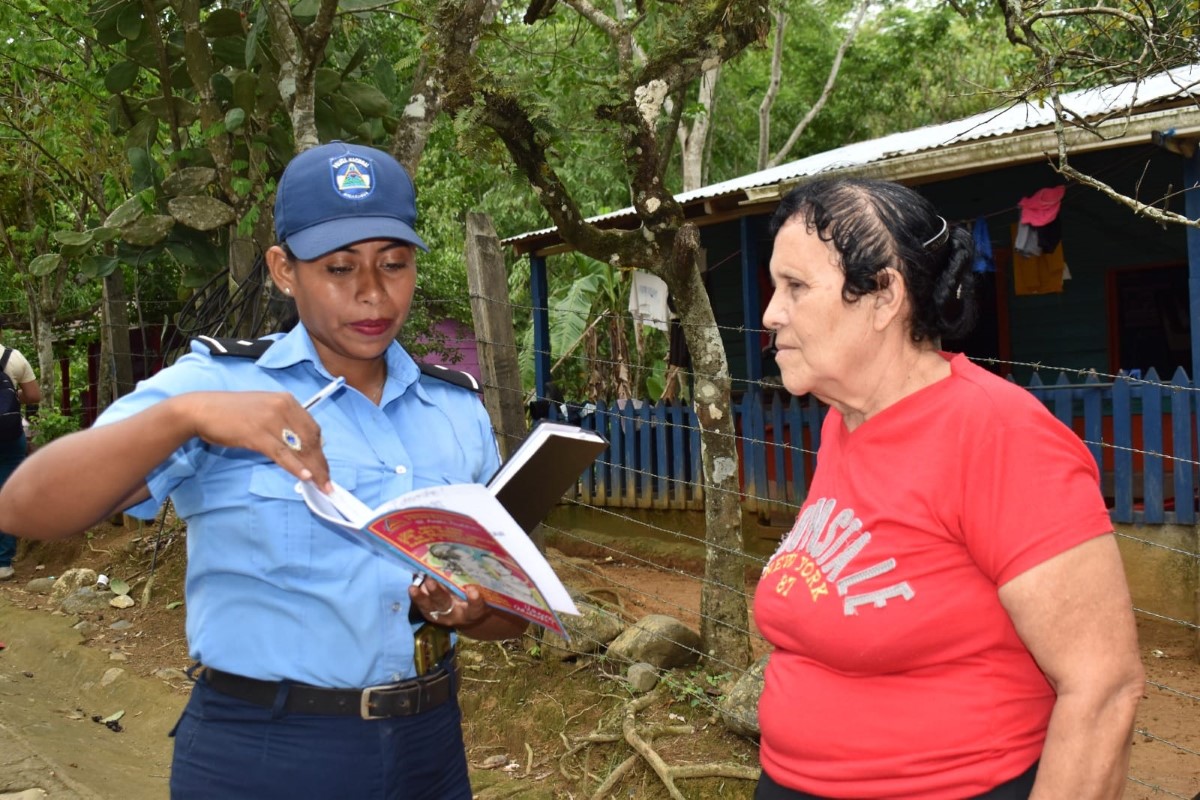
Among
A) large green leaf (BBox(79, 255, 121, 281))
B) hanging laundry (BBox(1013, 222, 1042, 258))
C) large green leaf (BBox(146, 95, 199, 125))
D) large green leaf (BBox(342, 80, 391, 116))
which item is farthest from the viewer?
hanging laundry (BBox(1013, 222, 1042, 258))

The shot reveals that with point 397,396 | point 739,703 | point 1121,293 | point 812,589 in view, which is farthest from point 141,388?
point 1121,293

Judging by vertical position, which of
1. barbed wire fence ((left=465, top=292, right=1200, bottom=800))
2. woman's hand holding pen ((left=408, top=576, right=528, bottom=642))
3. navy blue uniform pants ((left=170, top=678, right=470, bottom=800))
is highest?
woman's hand holding pen ((left=408, top=576, right=528, bottom=642))

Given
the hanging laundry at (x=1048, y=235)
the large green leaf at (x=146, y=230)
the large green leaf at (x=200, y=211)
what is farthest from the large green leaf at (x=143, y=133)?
the hanging laundry at (x=1048, y=235)

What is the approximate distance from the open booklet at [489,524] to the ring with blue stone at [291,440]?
64mm

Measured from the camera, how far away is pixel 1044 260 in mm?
10070

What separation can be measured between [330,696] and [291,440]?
55 cm

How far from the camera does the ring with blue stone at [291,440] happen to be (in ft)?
5.44

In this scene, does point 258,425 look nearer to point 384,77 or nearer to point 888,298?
point 888,298

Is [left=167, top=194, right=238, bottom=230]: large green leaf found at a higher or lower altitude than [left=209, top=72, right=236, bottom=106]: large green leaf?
lower

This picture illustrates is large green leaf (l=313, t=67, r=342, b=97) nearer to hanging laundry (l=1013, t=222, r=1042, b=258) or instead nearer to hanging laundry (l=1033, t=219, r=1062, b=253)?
hanging laundry (l=1013, t=222, r=1042, b=258)

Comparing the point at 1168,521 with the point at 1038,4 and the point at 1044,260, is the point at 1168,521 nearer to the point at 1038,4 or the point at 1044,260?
the point at 1044,260

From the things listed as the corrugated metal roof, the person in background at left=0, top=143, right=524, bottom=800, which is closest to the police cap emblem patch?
the person in background at left=0, top=143, right=524, bottom=800

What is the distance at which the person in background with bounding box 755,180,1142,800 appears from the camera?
5.18 ft

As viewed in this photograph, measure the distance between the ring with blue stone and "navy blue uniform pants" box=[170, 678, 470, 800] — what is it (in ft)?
1.76
